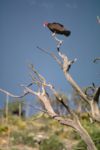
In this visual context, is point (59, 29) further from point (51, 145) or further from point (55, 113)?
point (51, 145)

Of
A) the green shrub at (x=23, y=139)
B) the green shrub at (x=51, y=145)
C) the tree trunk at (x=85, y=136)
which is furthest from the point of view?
the green shrub at (x=23, y=139)

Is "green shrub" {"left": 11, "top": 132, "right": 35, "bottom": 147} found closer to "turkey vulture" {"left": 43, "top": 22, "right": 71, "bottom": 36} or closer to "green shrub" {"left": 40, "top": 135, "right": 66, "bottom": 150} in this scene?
"green shrub" {"left": 40, "top": 135, "right": 66, "bottom": 150}

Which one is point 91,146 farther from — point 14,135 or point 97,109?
point 14,135

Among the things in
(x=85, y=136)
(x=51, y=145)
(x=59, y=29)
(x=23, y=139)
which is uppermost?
(x=23, y=139)

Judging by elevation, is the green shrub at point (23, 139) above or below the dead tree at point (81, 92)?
above

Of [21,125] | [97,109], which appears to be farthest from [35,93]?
[21,125]

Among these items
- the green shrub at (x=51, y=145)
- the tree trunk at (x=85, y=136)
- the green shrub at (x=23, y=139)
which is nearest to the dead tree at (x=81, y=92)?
the tree trunk at (x=85, y=136)

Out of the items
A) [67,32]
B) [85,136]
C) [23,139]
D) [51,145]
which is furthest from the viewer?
[23,139]

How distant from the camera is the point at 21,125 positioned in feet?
78.2

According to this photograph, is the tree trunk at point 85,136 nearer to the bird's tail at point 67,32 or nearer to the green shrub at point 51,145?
the bird's tail at point 67,32

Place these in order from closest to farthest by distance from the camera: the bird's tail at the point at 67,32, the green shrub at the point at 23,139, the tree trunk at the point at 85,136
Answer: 1. the tree trunk at the point at 85,136
2. the bird's tail at the point at 67,32
3. the green shrub at the point at 23,139

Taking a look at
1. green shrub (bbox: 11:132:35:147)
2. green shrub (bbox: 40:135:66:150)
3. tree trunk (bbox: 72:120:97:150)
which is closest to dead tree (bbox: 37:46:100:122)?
tree trunk (bbox: 72:120:97:150)

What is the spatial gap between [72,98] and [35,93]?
3312 centimetres

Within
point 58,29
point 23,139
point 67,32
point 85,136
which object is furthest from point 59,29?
point 23,139
